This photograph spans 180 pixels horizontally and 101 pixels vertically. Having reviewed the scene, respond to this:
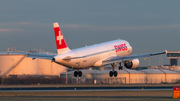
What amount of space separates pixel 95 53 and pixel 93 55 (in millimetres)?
779

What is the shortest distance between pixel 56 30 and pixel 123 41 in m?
19.1

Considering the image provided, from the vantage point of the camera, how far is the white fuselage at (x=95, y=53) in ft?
195

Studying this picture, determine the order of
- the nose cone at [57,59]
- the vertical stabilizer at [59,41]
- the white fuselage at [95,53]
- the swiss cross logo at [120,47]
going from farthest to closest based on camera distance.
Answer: the swiss cross logo at [120,47]
the white fuselage at [95,53]
the vertical stabilizer at [59,41]
the nose cone at [57,59]

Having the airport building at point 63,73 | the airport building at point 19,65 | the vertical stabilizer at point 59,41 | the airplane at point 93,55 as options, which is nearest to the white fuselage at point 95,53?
the airplane at point 93,55

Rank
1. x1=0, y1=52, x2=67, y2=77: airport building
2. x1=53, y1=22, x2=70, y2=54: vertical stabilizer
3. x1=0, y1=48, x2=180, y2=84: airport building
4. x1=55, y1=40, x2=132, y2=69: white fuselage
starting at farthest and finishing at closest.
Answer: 1. x1=0, y1=48, x2=180, y2=84: airport building
2. x1=0, y1=52, x2=67, y2=77: airport building
3. x1=55, y1=40, x2=132, y2=69: white fuselage
4. x1=53, y1=22, x2=70, y2=54: vertical stabilizer

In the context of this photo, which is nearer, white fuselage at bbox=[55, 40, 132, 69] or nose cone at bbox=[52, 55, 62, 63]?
nose cone at bbox=[52, 55, 62, 63]

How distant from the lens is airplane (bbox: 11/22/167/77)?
59062mm

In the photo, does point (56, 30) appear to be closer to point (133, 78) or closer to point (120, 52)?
point (120, 52)

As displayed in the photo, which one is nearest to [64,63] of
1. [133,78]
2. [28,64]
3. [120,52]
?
[120,52]

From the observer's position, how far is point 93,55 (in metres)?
63.2

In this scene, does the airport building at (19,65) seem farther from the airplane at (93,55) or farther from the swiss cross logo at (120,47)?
the swiss cross logo at (120,47)

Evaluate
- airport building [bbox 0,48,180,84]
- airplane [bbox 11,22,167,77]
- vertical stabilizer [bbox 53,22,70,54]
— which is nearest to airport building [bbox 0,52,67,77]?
airport building [bbox 0,48,180,84]

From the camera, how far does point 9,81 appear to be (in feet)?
369

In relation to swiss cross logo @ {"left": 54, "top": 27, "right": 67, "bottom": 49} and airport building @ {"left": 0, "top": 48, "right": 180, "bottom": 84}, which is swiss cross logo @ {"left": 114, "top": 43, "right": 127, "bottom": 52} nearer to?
swiss cross logo @ {"left": 54, "top": 27, "right": 67, "bottom": 49}
